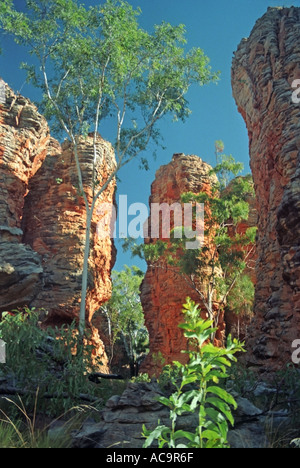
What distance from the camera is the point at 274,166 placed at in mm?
13805

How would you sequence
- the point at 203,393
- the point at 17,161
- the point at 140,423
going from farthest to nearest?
the point at 17,161
the point at 140,423
the point at 203,393

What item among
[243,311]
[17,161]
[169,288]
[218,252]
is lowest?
[243,311]

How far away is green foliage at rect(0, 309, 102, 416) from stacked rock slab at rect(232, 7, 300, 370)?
5489 millimetres

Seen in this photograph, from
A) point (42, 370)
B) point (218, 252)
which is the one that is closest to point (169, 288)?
point (218, 252)

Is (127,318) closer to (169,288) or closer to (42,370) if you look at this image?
(169,288)

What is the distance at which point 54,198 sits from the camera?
952 inches

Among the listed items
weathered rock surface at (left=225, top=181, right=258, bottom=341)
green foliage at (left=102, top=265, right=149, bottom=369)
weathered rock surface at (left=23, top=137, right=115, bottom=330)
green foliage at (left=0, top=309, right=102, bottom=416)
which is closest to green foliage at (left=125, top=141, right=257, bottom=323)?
weathered rock surface at (left=225, top=181, right=258, bottom=341)

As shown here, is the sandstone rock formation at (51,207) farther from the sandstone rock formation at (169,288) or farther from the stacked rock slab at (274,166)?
the stacked rock slab at (274,166)

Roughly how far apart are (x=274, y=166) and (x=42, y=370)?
1038 cm

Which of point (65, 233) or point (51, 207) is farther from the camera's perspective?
point (51, 207)

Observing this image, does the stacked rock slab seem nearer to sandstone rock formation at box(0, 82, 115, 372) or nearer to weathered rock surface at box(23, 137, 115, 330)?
sandstone rock formation at box(0, 82, 115, 372)
